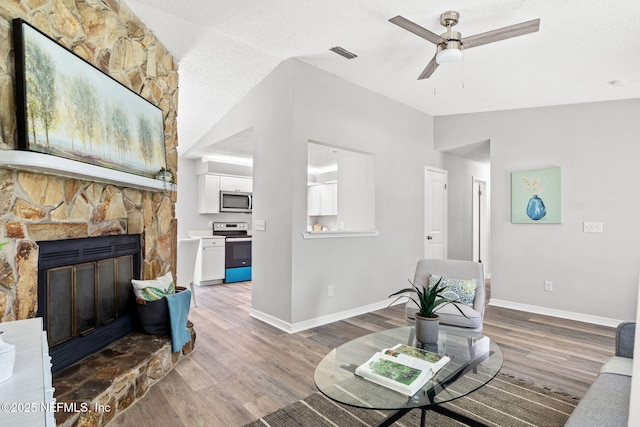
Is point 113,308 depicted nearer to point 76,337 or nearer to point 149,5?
point 76,337

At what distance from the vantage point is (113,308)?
2588mm

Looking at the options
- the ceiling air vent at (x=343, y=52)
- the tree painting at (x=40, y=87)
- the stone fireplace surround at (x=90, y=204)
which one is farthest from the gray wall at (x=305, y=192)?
the tree painting at (x=40, y=87)

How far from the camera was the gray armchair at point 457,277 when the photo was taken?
113 inches

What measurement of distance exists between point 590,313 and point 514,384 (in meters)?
2.42

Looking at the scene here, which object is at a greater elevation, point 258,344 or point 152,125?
point 152,125

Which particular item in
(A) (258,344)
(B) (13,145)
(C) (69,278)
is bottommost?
(A) (258,344)

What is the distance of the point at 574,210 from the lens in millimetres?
4199

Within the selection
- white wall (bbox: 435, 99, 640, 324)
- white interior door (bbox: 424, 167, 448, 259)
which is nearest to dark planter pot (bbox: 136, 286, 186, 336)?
white interior door (bbox: 424, 167, 448, 259)

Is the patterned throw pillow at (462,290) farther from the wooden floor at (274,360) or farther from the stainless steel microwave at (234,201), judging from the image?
the stainless steel microwave at (234,201)

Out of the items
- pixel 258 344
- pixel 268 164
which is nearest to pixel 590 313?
pixel 258 344

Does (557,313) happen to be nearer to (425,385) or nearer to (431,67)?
(431,67)

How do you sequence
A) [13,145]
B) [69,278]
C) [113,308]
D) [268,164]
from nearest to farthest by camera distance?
[13,145] → [69,278] → [113,308] → [268,164]

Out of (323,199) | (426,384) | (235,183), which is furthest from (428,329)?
(323,199)

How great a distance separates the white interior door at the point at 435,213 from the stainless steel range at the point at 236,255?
3.23 metres
